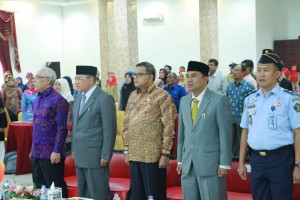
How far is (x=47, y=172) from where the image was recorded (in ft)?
17.9

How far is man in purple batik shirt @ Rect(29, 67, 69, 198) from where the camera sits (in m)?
5.36

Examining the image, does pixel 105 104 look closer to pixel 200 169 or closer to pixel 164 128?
pixel 164 128

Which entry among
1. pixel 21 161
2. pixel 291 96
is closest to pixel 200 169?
pixel 291 96

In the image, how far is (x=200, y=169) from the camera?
4.38 meters

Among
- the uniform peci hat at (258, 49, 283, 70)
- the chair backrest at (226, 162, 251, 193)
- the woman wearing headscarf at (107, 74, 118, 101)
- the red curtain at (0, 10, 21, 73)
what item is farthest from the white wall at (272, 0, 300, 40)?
the uniform peci hat at (258, 49, 283, 70)

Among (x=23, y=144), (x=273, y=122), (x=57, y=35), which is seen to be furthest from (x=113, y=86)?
(x=273, y=122)

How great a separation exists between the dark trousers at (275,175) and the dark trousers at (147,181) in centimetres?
118

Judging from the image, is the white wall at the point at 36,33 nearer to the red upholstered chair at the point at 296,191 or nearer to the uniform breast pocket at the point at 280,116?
the red upholstered chair at the point at 296,191

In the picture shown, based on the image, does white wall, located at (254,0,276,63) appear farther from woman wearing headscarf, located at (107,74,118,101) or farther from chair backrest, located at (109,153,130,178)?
chair backrest, located at (109,153,130,178)

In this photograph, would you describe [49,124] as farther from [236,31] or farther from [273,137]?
Answer: [236,31]

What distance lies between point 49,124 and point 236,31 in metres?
12.7

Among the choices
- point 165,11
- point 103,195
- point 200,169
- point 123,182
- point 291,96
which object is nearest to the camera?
point 291,96

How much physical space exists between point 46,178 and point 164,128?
147 cm

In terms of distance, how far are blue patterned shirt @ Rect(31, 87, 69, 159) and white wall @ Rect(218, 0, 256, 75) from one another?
12392 mm
